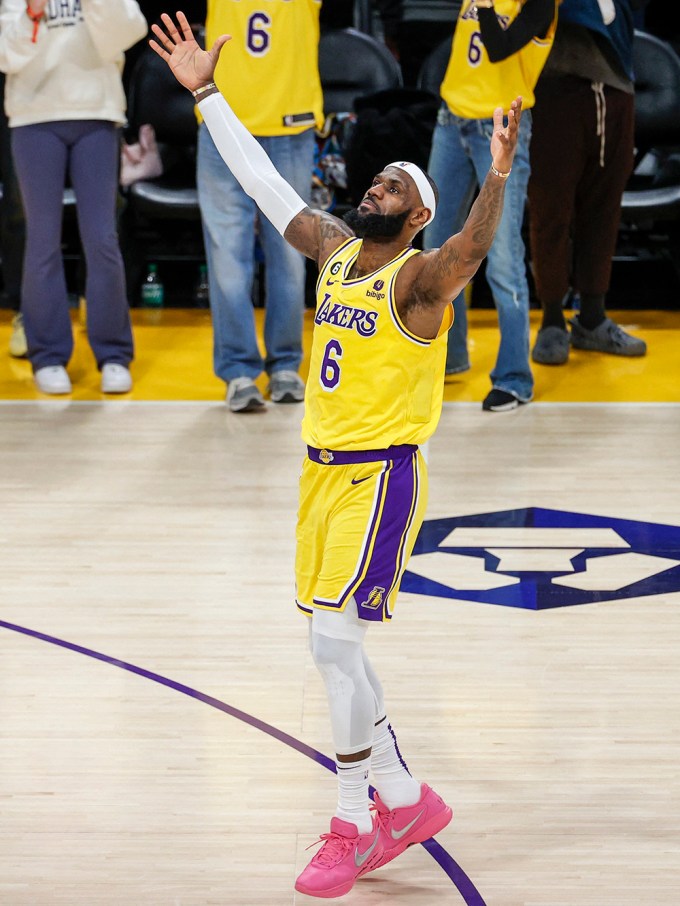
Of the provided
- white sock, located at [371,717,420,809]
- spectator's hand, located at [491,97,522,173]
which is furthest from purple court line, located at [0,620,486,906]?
spectator's hand, located at [491,97,522,173]

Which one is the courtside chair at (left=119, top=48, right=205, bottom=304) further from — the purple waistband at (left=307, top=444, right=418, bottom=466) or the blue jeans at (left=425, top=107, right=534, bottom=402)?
the purple waistband at (left=307, top=444, right=418, bottom=466)

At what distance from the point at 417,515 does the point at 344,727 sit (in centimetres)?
47

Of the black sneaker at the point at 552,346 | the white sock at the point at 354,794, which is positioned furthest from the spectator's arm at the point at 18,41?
the white sock at the point at 354,794

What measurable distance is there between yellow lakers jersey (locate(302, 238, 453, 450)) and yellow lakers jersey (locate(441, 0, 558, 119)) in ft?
11.0

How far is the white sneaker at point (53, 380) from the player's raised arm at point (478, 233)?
4020mm

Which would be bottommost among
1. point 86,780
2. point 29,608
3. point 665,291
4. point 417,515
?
point 665,291

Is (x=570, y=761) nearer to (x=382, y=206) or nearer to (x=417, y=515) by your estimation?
(x=417, y=515)

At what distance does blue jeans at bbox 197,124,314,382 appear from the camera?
245 inches

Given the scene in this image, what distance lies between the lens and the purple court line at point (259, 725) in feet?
9.37

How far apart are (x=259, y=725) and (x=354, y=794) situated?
2.21 feet

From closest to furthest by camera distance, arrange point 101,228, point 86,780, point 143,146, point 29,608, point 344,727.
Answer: point 344,727 < point 86,780 < point 29,608 < point 101,228 < point 143,146

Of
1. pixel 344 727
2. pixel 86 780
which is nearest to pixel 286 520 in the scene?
pixel 86 780

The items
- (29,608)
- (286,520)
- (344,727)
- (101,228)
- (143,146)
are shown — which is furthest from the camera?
(143,146)

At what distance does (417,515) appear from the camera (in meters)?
2.95
